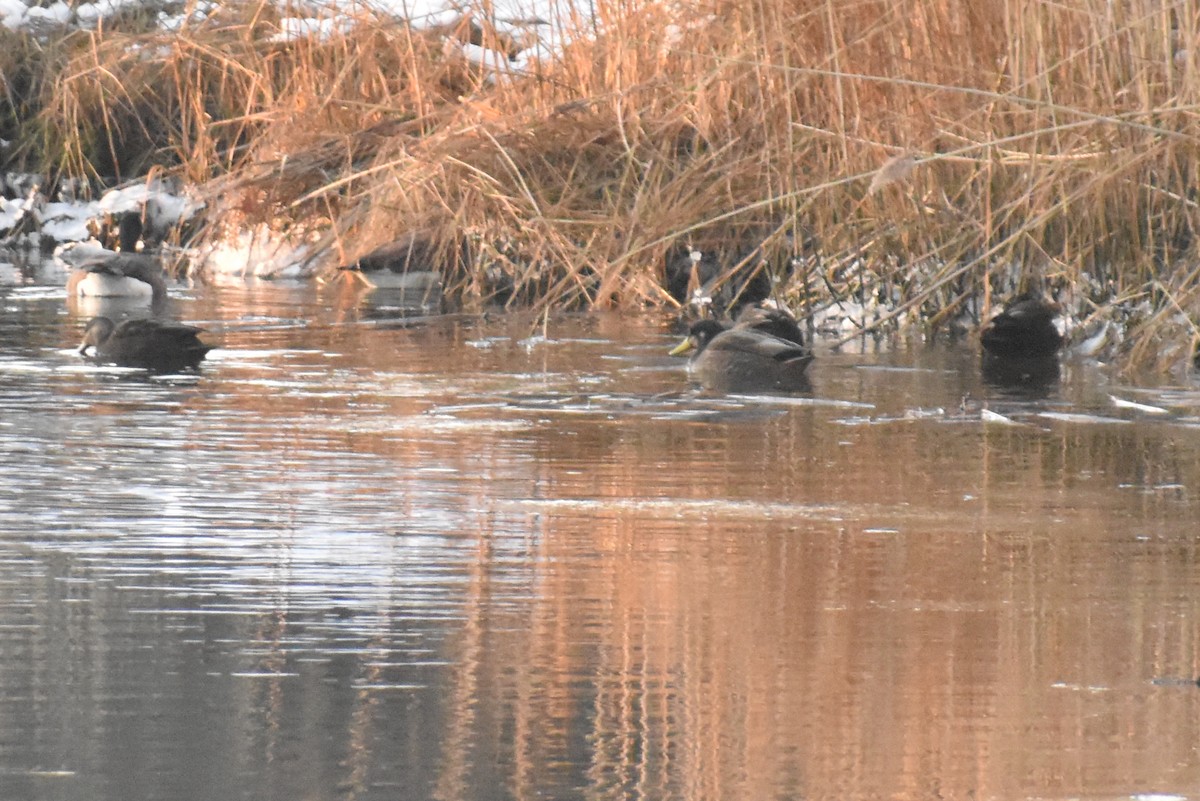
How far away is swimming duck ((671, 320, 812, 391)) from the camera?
7266 mm

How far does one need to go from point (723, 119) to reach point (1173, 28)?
9.12 feet

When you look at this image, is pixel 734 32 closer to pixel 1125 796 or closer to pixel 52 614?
pixel 52 614

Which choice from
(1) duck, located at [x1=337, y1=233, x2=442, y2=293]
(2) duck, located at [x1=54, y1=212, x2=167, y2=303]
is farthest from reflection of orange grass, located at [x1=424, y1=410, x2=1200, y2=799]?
(1) duck, located at [x1=337, y1=233, x2=442, y2=293]

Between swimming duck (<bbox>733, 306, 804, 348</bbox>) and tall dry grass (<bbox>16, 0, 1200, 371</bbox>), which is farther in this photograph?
swimming duck (<bbox>733, 306, 804, 348</bbox>)

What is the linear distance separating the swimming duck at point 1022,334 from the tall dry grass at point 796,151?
0.59 feet

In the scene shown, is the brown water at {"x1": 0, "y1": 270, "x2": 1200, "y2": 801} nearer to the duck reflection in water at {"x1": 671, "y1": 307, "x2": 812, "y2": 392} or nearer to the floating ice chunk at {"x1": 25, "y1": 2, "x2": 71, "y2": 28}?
the duck reflection in water at {"x1": 671, "y1": 307, "x2": 812, "y2": 392}

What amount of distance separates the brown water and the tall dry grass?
119 cm

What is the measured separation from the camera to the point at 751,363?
7.43 meters

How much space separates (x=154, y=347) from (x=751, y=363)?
2.13 metres

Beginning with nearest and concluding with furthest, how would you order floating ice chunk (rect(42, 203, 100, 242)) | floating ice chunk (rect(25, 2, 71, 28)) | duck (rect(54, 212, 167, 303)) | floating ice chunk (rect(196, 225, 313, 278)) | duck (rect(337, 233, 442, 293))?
duck (rect(54, 212, 167, 303))
duck (rect(337, 233, 442, 293))
floating ice chunk (rect(196, 225, 313, 278))
floating ice chunk (rect(42, 203, 100, 242))
floating ice chunk (rect(25, 2, 71, 28))

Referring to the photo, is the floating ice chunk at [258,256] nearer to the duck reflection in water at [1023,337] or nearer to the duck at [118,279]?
the duck at [118,279]

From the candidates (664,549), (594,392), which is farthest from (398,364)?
(664,549)

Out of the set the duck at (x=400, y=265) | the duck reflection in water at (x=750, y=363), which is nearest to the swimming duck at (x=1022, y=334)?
the duck reflection in water at (x=750, y=363)

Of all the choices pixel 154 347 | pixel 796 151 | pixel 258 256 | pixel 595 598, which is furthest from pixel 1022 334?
pixel 258 256
